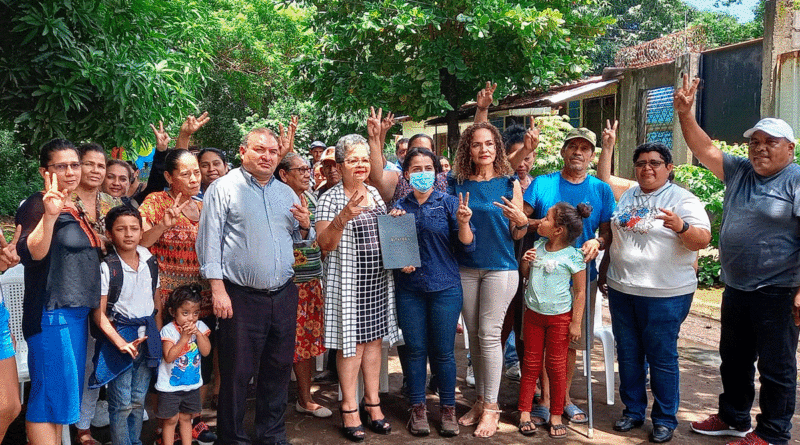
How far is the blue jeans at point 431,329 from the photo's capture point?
4184mm

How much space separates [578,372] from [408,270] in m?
2.35

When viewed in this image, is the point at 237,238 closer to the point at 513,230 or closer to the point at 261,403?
the point at 261,403

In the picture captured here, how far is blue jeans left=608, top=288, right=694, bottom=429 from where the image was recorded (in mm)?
4152

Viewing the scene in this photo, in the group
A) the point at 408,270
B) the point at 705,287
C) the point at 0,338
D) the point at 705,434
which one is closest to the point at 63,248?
the point at 0,338

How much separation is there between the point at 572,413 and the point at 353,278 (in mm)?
1777

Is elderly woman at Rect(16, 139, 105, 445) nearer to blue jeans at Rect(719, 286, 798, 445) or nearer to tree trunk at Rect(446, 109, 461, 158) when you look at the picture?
blue jeans at Rect(719, 286, 798, 445)

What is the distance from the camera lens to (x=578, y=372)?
5.64m

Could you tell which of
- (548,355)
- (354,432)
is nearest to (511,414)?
(548,355)

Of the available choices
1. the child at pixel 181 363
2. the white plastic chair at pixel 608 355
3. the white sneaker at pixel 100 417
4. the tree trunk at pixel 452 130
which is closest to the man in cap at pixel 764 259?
the white plastic chair at pixel 608 355

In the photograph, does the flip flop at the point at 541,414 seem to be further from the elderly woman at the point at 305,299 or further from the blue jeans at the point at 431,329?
the elderly woman at the point at 305,299

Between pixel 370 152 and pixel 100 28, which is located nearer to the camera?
pixel 370 152

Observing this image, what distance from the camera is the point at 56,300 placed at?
3250mm

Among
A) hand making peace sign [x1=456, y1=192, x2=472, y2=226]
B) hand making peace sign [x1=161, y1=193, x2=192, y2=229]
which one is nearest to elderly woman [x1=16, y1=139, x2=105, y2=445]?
hand making peace sign [x1=161, y1=193, x2=192, y2=229]

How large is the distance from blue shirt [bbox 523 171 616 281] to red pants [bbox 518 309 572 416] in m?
0.57
